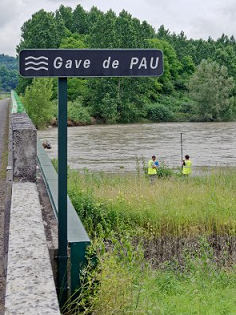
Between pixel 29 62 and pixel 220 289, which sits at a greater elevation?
pixel 29 62

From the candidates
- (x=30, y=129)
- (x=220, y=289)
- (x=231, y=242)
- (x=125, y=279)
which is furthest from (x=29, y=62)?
(x=231, y=242)

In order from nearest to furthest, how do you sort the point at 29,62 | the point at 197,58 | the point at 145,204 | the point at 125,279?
the point at 125,279
the point at 29,62
the point at 145,204
the point at 197,58

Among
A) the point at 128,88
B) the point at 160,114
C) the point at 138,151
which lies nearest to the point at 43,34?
the point at 128,88

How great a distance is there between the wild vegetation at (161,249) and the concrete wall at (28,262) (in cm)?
45

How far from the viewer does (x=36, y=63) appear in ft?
14.6

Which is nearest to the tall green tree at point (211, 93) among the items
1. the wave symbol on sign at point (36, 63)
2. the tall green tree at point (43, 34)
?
the tall green tree at point (43, 34)

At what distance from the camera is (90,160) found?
97.4ft

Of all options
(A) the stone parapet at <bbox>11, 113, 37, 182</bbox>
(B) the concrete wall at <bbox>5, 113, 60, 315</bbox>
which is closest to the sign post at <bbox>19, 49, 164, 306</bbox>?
(B) the concrete wall at <bbox>5, 113, 60, 315</bbox>

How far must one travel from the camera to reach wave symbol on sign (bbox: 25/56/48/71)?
14.5ft

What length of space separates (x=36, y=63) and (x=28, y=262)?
166 cm

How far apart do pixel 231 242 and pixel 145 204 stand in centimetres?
196

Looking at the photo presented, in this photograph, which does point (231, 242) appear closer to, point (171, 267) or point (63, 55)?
point (171, 267)

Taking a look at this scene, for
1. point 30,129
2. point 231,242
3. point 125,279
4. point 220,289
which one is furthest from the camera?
point 231,242

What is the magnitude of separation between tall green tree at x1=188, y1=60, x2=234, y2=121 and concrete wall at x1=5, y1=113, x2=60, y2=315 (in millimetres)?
64150
